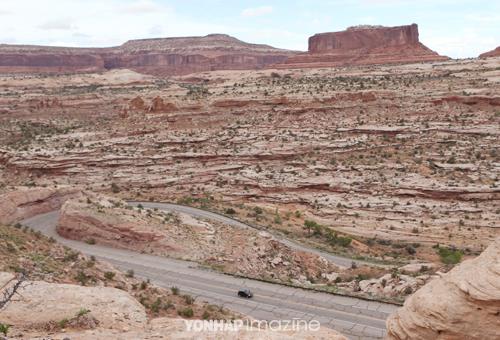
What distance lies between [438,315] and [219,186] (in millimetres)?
30226

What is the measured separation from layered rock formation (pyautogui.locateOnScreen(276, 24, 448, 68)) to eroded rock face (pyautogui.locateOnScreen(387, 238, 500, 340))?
89190 mm

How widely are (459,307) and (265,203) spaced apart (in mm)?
26899

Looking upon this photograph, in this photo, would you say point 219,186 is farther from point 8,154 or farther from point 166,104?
point 8,154

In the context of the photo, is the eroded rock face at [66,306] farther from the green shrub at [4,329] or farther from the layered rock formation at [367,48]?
the layered rock formation at [367,48]

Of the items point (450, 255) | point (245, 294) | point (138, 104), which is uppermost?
point (138, 104)

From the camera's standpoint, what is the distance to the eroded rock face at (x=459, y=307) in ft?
27.5

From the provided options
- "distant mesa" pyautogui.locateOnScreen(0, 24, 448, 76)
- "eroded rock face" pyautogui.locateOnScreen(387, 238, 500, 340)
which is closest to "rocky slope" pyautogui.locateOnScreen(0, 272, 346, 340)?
"eroded rock face" pyautogui.locateOnScreen(387, 238, 500, 340)

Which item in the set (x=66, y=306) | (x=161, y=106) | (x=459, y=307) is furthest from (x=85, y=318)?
(x=161, y=106)

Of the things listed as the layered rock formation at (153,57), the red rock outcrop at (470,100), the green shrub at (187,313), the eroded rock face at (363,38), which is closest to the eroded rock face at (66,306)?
the green shrub at (187,313)

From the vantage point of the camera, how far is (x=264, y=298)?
18.2 meters

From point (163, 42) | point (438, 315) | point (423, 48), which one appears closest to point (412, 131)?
point (438, 315)

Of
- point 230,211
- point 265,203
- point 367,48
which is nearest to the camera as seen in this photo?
point 230,211

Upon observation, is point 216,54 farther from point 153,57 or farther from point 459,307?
point 459,307

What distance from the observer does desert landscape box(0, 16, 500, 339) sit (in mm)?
11383
